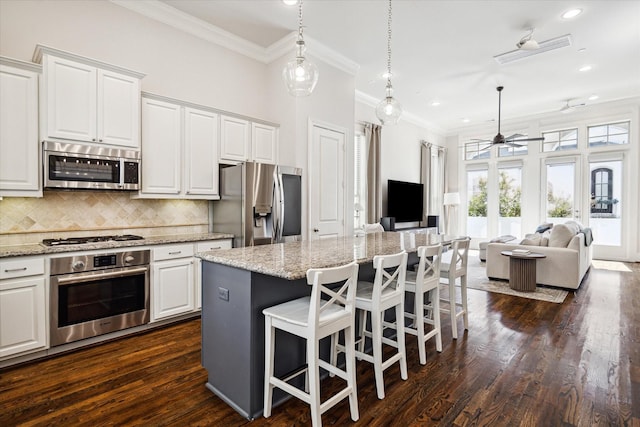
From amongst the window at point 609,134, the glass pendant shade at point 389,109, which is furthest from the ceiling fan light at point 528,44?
the window at point 609,134

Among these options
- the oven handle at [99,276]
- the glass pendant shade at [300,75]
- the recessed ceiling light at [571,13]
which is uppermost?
the recessed ceiling light at [571,13]

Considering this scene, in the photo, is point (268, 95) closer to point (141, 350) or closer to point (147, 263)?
point (147, 263)

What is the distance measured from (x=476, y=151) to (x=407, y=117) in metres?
2.74


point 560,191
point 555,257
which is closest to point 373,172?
point 555,257

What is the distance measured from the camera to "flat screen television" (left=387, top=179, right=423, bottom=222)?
7459 mm

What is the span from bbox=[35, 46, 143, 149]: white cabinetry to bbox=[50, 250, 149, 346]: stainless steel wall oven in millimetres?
1122

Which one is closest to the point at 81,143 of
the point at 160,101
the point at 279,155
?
the point at 160,101

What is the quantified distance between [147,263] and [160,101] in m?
1.75

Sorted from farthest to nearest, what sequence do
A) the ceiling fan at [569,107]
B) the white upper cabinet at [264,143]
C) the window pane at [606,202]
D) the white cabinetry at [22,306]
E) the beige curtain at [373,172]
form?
the window pane at [606,202], the ceiling fan at [569,107], the beige curtain at [373,172], the white upper cabinet at [264,143], the white cabinetry at [22,306]

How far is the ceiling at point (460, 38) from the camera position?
3840mm

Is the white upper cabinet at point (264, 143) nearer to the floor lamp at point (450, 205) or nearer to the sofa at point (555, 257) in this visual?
the sofa at point (555, 257)

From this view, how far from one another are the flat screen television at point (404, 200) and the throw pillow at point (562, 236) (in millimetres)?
3111

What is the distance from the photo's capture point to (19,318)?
101 inches

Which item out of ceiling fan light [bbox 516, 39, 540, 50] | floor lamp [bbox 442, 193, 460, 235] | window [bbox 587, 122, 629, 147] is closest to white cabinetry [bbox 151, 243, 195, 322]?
ceiling fan light [bbox 516, 39, 540, 50]
